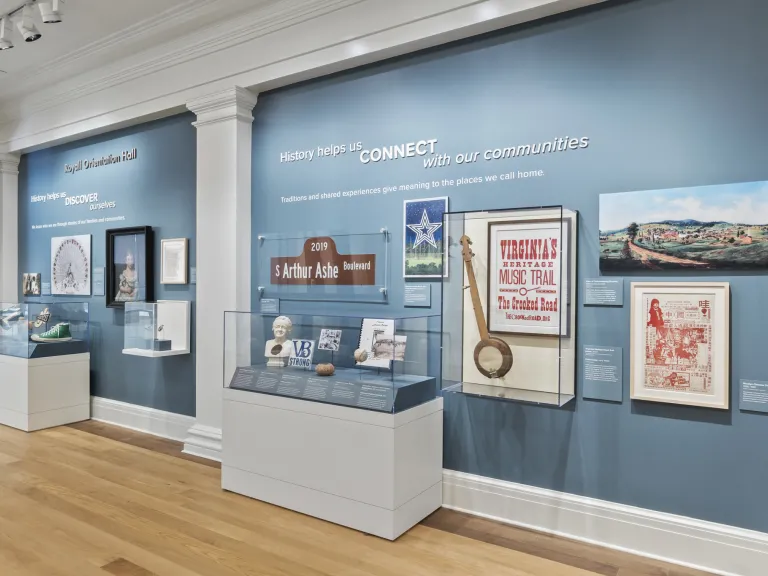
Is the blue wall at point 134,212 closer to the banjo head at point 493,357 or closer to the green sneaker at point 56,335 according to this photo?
the green sneaker at point 56,335

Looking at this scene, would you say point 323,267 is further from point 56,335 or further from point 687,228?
point 56,335

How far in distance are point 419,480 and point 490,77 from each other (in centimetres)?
233

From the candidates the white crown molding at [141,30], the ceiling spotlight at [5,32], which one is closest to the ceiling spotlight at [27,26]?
the ceiling spotlight at [5,32]

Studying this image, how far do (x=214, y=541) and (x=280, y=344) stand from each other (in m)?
1.17

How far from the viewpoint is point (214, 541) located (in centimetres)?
283

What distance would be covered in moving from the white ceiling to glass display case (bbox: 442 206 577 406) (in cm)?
236

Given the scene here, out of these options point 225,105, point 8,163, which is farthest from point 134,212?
point 8,163

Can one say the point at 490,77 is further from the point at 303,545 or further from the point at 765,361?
the point at 303,545

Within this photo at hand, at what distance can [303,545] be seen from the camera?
9.16ft

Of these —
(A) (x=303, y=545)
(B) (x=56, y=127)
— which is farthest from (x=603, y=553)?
(B) (x=56, y=127)

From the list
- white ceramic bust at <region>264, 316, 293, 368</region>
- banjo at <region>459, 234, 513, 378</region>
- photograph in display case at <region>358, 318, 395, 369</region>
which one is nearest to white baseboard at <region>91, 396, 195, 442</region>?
white ceramic bust at <region>264, 316, 293, 368</region>

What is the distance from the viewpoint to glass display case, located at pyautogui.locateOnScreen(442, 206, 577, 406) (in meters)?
2.86

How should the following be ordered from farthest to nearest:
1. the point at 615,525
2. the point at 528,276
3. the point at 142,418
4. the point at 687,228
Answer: the point at 142,418, the point at 528,276, the point at 615,525, the point at 687,228

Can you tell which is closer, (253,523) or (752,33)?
(752,33)
